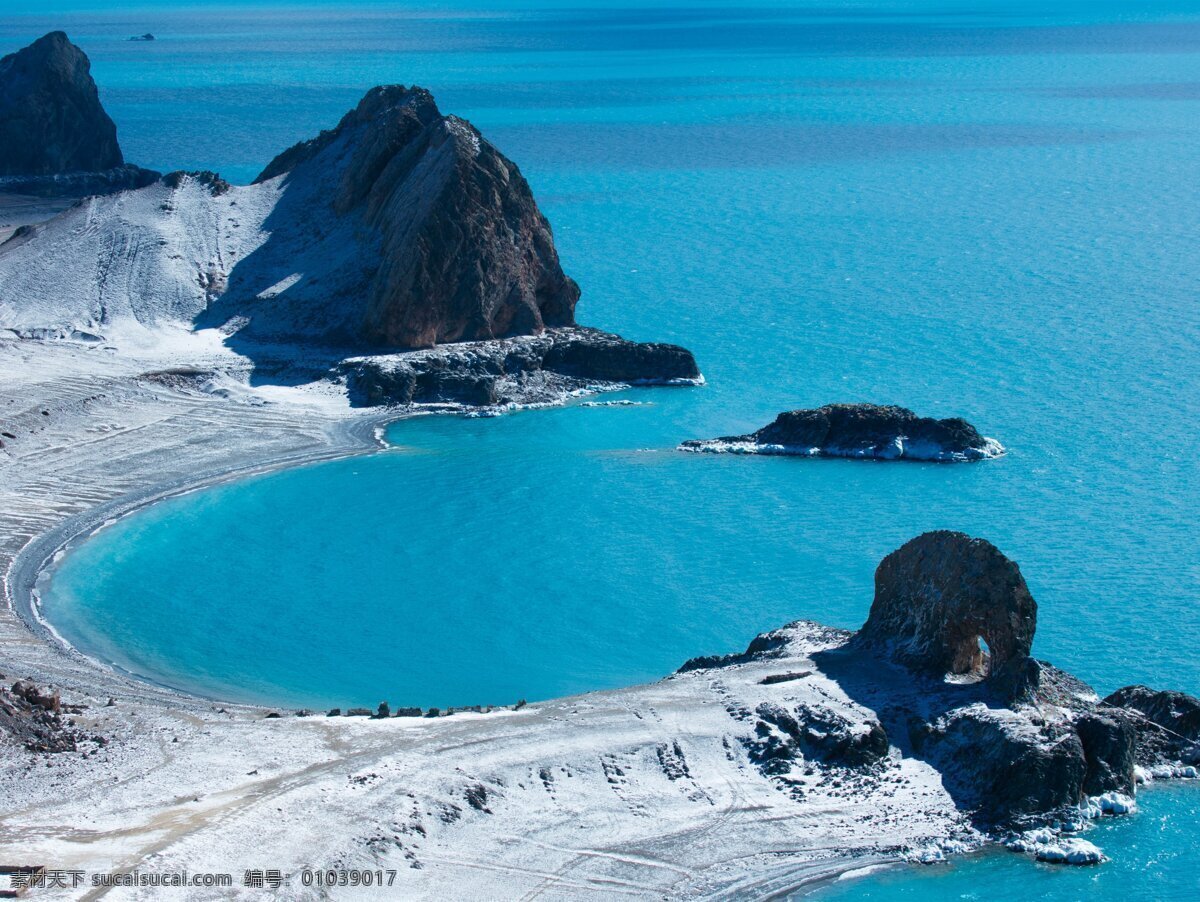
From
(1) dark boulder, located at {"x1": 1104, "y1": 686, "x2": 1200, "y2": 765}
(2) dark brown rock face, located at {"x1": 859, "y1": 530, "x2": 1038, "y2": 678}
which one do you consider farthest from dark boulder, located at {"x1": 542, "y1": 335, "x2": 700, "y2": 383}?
(1) dark boulder, located at {"x1": 1104, "y1": 686, "x2": 1200, "y2": 765}

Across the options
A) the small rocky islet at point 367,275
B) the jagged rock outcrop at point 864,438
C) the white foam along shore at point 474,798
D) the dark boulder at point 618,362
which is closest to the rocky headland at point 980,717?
the white foam along shore at point 474,798

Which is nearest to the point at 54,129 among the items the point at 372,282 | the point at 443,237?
the point at 372,282

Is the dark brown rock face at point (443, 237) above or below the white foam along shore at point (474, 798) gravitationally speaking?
above

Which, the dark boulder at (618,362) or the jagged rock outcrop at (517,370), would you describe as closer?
the jagged rock outcrop at (517,370)

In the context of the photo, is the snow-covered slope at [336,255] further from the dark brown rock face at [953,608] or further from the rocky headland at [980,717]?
the dark brown rock face at [953,608]

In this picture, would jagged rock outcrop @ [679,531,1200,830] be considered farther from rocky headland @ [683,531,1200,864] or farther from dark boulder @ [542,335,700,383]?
dark boulder @ [542,335,700,383]

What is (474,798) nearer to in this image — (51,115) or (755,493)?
(755,493)
